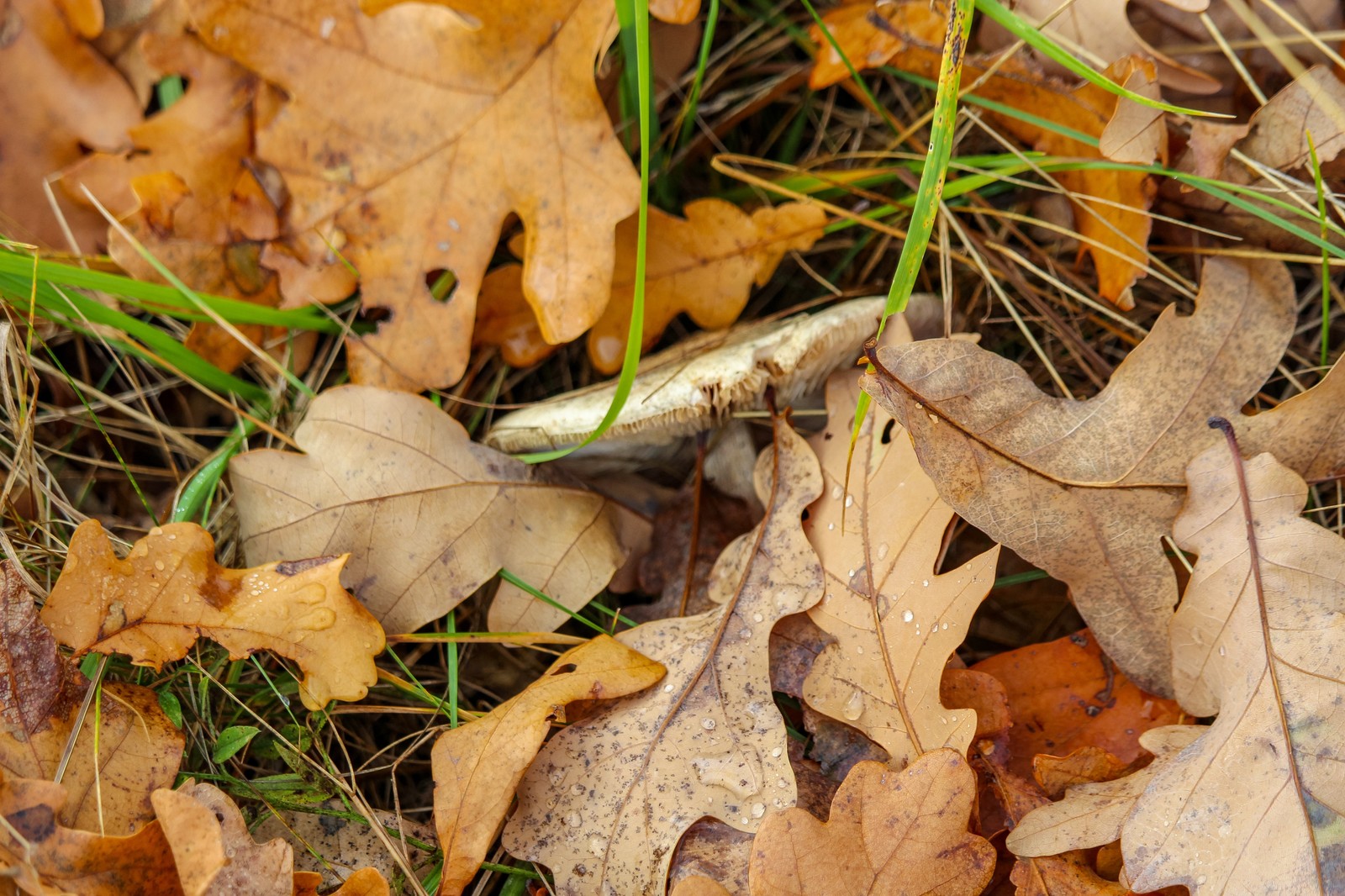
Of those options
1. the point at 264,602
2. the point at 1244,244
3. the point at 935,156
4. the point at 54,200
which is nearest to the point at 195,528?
the point at 264,602

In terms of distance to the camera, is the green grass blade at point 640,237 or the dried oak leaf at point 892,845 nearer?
the dried oak leaf at point 892,845

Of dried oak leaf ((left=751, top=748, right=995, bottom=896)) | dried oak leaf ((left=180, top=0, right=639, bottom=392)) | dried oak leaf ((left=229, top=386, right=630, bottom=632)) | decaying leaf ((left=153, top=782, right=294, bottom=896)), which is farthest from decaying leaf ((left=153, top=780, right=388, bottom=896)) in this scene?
dried oak leaf ((left=180, top=0, right=639, bottom=392))

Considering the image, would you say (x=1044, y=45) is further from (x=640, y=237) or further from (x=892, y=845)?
(x=892, y=845)

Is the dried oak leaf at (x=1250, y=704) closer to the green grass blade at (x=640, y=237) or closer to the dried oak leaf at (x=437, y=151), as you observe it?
the green grass blade at (x=640, y=237)

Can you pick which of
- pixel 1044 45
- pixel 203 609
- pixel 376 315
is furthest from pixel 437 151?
pixel 1044 45

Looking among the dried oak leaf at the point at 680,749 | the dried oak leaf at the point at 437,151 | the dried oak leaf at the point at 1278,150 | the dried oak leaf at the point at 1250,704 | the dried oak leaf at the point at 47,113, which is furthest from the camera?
the dried oak leaf at the point at 47,113

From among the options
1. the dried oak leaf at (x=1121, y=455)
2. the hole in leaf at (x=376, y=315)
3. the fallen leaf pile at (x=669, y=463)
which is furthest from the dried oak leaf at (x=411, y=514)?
the dried oak leaf at (x=1121, y=455)
